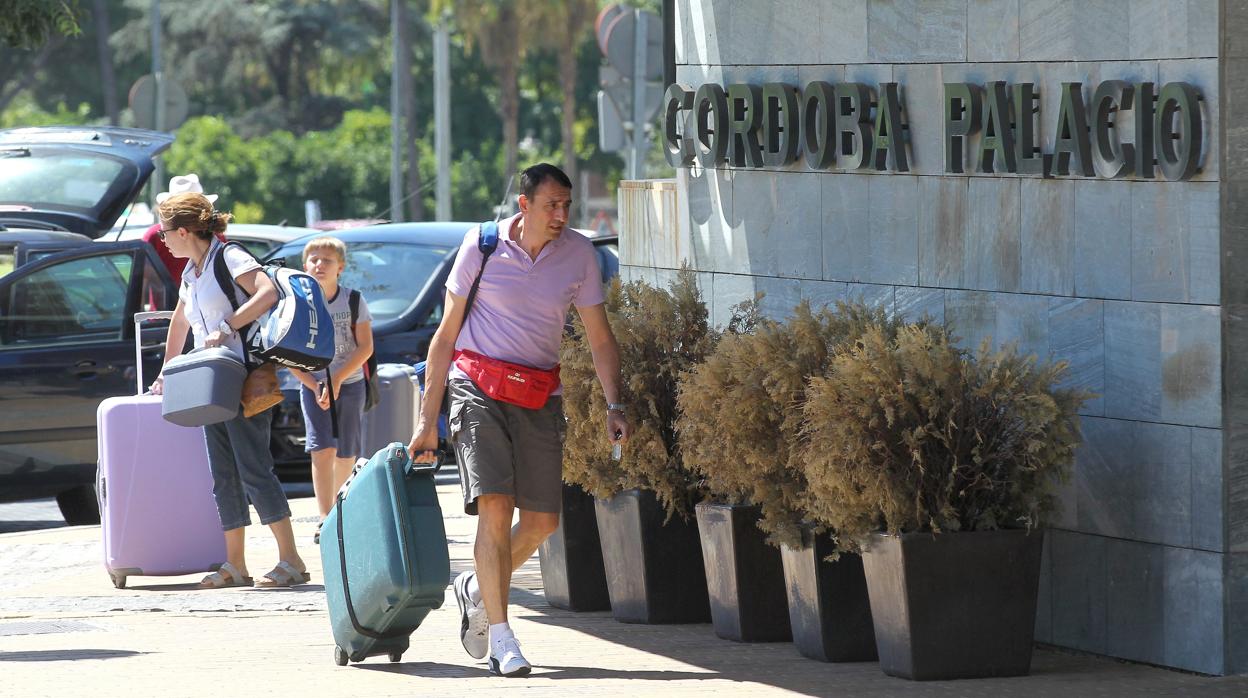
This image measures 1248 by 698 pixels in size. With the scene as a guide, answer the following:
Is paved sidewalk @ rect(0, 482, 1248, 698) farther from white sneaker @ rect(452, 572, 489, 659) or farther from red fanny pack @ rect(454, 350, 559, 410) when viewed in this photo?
red fanny pack @ rect(454, 350, 559, 410)

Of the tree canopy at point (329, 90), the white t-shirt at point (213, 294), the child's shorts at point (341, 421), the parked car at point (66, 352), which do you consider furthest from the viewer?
the tree canopy at point (329, 90)

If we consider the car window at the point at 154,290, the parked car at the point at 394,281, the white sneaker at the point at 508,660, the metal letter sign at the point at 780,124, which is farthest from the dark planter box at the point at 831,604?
the parked car at the point at 394,281

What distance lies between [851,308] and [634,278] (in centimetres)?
334

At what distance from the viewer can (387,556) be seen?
692cm

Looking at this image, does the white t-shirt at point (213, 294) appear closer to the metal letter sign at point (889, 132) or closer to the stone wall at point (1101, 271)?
the stone wall at point (1101, 271)

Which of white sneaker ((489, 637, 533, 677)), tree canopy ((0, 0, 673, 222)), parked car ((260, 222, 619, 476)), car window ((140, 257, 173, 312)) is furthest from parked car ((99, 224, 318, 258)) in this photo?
tree canopy ((0, 0, 673, 222))

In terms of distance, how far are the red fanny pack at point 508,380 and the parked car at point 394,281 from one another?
20.8ft

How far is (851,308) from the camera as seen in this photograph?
7.19 metres

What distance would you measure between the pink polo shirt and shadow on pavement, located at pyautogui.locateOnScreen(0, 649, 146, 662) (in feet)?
5.29

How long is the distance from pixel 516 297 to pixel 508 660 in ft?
3.91

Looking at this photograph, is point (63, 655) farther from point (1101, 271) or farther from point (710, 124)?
point (1101, 271)

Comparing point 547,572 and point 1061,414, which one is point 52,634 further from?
point 1061,414

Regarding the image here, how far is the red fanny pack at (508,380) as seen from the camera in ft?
23.2

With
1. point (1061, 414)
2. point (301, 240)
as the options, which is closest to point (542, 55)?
point (301, 240)
